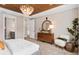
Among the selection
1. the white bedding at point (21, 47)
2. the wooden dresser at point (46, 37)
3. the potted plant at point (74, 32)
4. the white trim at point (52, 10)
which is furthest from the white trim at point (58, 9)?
the white bedding at point (21, 47)

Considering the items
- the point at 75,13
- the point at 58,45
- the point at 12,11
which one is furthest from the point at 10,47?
the point at 75,13

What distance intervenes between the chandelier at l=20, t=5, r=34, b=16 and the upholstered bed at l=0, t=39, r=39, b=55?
0.56m

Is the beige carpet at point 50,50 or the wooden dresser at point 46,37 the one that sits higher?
the wooden dresser at point 46,37

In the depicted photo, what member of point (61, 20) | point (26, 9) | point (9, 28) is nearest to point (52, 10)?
point (61, 20)

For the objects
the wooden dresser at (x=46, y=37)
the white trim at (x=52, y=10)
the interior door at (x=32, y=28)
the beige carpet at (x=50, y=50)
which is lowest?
the beige carpet at (x=50, y=50)

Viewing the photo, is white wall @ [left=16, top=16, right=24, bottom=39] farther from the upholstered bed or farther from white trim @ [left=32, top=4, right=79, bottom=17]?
white trim @ [left=32, top=4, right=79, bottom=17]

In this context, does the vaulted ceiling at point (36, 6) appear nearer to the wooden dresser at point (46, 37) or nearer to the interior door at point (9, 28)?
the interior door at point (9, 28)

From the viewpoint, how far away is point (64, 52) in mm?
2416

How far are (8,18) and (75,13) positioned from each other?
1340 mm

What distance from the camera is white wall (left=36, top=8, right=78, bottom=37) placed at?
2.43 meters

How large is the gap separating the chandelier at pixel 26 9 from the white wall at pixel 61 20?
0.74 ft

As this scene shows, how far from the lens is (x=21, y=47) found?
2424 mm

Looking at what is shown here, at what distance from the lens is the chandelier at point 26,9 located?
2.45 meters
